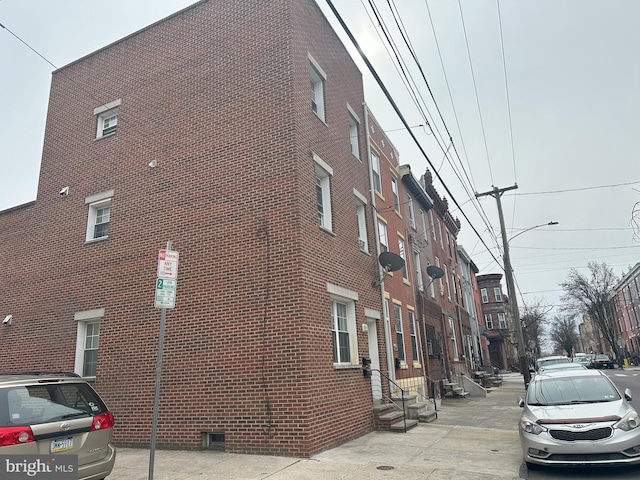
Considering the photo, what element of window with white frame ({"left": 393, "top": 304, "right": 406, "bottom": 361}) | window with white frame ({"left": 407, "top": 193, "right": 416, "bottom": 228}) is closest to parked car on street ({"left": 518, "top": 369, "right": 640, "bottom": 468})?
window with white frame ({"left": 393, "top": 304, "right": 406, "bottom": 361})

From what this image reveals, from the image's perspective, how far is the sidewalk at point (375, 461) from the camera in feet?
23.3

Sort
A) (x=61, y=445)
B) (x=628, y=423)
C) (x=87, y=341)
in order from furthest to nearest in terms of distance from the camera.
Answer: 1. (x=87, y=341)
2. (x=628, y=423)
3. (x=61, y=445)

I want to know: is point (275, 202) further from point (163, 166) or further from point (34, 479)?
point (34, 479)

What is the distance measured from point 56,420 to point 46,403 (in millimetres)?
290

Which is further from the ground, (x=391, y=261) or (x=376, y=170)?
(x=376, y=170)

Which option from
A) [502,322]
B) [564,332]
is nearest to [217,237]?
[502,322]

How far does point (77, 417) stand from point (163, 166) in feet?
25.0

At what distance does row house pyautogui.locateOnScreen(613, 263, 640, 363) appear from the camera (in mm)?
60656

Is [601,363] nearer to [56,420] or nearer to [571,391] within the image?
[571,391]

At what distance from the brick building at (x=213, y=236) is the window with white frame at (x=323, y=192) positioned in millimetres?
58

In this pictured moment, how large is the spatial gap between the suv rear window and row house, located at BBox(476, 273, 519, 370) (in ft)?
171

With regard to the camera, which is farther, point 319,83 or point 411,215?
point 411,215

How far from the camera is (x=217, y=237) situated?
34.5 ft

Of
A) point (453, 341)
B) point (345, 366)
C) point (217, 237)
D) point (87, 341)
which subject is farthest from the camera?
point (453, 341)
